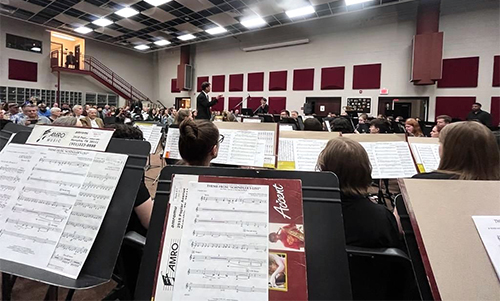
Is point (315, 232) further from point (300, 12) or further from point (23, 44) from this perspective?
point (23, 44)

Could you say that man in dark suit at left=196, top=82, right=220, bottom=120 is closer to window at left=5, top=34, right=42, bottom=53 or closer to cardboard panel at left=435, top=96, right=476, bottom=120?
cardboard panel at left=435, top=96, right=476, bottom=120

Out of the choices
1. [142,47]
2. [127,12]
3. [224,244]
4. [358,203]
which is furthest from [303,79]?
[224,244]

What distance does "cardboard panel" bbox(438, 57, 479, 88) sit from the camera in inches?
301

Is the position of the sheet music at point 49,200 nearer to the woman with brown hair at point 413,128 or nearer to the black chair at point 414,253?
the black chair at point 414,253

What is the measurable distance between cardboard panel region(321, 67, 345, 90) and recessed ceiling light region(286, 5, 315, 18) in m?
2.11

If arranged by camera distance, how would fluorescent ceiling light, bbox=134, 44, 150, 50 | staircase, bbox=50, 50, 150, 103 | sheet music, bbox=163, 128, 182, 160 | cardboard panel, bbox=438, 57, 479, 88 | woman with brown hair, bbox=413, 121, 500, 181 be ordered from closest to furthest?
woman with brown hair, bbox=413, 121, 500, 181, sheet music, bbox=163, 128, 182, 160, cardboard panel, bbox=438, 57, 479, 88, staircase, bbox=50, 50, 150, 103, fluorescent ceiling light, bbox=134, 44, 150, 50

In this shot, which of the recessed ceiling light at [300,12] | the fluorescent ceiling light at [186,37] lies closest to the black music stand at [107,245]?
the recessed ceiling light at [300,12]

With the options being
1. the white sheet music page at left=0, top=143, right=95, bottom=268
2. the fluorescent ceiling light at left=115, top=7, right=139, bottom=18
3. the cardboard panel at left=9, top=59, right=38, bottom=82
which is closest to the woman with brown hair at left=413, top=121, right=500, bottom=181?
the white sheet music page at left=0, top=143, right=95, bottom=268

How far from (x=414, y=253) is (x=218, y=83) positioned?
12.8 metres

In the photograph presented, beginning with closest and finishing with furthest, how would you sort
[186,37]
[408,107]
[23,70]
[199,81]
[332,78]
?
[408,107]
[332,78]
[23,70]
[186,37]
[199,81]

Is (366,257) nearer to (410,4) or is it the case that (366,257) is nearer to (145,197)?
(145,197)

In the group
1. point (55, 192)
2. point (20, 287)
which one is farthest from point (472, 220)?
point (20, 287)

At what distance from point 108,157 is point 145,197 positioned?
0.33 metres

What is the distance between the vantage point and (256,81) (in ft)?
38.5
